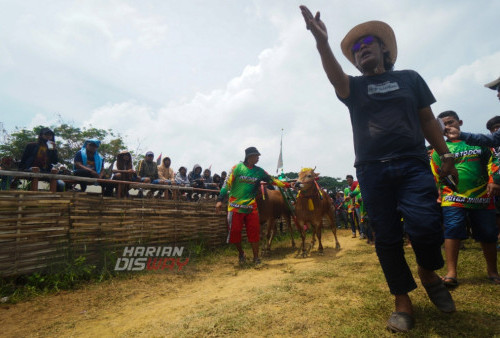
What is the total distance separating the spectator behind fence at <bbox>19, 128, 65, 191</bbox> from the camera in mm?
5617

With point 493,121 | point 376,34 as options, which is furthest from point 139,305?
point 493,121

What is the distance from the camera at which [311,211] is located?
23.4 feet

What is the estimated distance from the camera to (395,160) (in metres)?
2.14

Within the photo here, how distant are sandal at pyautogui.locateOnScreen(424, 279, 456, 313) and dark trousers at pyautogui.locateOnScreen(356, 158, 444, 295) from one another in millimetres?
229

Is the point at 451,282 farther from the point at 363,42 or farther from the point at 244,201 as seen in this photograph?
the point at 244,201

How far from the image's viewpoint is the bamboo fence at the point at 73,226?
12.9 feet

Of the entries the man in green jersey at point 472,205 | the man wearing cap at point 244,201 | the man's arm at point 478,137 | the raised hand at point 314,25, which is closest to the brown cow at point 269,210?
the man wearing cap at point 244,201

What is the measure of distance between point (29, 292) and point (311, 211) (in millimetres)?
5754

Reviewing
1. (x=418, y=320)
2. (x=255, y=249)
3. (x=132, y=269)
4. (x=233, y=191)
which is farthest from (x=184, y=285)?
(x=418, y=320)

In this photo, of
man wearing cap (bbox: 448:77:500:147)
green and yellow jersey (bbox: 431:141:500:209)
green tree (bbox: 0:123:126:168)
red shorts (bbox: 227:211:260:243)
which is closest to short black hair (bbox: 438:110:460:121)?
man wearing cap (bbox: 448:77:500:147)

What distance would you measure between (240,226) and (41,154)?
14.5 ft

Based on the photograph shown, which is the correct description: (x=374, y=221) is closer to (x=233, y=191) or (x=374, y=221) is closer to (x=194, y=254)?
(x=233, y=191)

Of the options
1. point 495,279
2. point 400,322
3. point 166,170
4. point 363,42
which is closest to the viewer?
point 400,322

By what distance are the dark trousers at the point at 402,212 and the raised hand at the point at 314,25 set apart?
1.08 m
